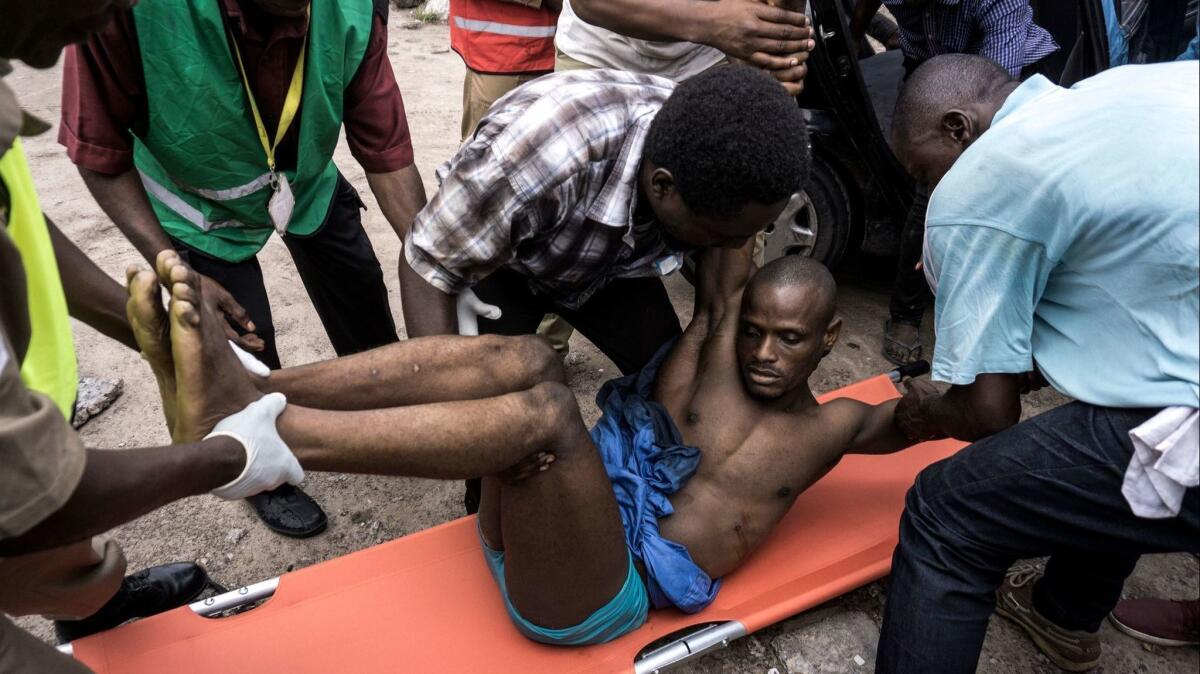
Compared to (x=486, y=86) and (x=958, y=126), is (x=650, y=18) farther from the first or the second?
(x=486, y=86)

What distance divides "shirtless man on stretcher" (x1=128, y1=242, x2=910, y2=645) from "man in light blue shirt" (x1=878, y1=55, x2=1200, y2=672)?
1.31ft

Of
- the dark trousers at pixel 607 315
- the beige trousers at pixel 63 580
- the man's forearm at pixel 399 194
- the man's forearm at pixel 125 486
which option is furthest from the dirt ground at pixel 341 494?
the man's forearm at pixel 125 486

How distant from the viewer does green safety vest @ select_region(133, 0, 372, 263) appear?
1891 mm

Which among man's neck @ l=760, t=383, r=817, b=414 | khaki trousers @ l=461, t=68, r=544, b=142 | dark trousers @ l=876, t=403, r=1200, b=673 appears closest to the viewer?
dark trousers @ l=876, t=403, r=1200, b=673

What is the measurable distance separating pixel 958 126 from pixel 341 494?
2.23 metres

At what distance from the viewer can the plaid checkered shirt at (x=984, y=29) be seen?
2869mm

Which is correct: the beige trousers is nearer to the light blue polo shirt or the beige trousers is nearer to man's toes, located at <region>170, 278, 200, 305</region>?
man's toes, located at <region>170, 278, 200, 305</region>

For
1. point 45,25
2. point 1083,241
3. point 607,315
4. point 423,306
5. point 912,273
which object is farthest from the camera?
point 912,273

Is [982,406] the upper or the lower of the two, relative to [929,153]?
lower

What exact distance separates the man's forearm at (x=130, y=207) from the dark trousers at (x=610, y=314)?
853 millimetres

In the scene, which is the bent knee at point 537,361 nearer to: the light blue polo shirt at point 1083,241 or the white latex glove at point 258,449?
the white latex glove at point 258,449

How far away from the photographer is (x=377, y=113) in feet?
7.62

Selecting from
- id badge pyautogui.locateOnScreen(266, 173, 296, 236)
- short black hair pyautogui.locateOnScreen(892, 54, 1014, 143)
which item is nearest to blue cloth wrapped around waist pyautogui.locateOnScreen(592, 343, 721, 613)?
short black hair pyautogui.locateOnScreen(892, 54, 1014, 143)

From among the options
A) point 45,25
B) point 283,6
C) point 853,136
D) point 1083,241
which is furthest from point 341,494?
point 853,136
